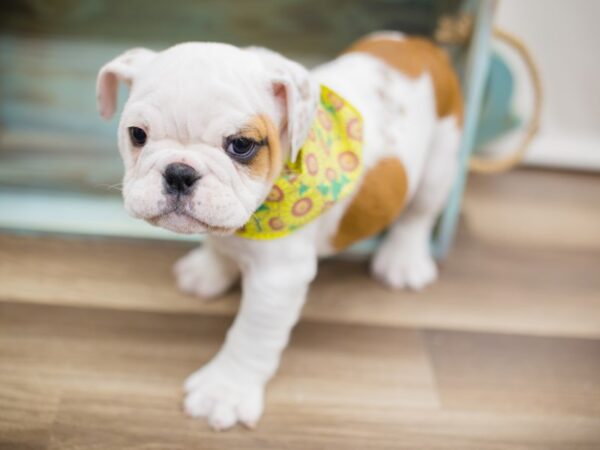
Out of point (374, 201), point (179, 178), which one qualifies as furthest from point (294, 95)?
point (374, 201)

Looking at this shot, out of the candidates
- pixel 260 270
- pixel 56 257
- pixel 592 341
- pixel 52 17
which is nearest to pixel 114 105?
pixel 260 270

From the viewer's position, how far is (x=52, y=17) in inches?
64.2

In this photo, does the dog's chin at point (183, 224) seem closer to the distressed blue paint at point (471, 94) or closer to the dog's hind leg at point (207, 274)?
the dog's hind leg at point (207, 274)

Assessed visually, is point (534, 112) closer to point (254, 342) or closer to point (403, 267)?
point (403, 267)

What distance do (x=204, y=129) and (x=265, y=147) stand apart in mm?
91

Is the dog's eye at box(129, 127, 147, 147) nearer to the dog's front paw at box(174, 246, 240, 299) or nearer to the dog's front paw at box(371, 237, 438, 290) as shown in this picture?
the dog's front paw at box(174, 246, 240, 299)

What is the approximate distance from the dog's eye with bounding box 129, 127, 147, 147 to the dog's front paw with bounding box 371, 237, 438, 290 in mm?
688

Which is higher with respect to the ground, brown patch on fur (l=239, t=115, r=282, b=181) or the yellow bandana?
brown patch on fur (l=239, t=115, r=282, b=181)

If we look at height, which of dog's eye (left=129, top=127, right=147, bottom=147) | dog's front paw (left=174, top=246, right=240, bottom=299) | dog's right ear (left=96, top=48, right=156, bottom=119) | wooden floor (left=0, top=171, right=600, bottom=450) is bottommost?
wooden floor (left=0, top=171, right=600, bottom=450)

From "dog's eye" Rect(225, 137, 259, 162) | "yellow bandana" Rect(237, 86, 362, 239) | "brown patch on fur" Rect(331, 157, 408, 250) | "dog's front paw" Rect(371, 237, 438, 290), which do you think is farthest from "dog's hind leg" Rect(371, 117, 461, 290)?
→ "dog's eye" Rect(225, 137, 259, 162)

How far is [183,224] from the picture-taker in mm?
847

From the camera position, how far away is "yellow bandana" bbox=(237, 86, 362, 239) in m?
0.96

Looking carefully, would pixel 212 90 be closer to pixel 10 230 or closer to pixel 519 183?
pixel 10 230

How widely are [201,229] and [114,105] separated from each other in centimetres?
26
